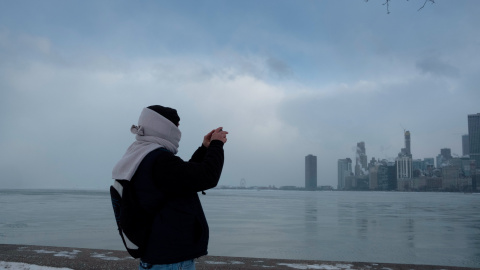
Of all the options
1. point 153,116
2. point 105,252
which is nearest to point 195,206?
point 153,116

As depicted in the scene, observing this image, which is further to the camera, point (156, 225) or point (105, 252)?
point (105, 252)

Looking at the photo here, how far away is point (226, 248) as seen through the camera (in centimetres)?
1052

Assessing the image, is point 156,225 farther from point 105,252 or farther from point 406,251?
point 406,251

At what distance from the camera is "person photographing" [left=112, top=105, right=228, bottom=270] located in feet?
5.71

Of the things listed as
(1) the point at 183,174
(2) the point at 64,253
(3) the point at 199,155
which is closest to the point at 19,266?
(2) the point at 64,253

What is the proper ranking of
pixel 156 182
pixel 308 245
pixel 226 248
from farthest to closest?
pixel 308 245, pixel 226 248, pixel 156 182

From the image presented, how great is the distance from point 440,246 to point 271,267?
8161mm

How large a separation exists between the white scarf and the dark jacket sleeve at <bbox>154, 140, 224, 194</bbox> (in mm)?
133

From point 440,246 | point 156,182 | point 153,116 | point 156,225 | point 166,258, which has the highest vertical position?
point 153,116

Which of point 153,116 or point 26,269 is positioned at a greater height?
point 153,116

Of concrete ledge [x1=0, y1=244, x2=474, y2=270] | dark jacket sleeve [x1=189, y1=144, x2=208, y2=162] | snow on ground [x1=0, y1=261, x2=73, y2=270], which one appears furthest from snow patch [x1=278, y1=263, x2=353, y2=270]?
dark jacket sleeve [x1=189, y1=144, x2=208, y2=162]

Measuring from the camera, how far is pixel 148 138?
1.91 m

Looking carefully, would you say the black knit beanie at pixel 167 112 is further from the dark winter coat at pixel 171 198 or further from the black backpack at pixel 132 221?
the black backpack at pixel 132 221

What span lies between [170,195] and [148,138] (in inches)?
12.3
